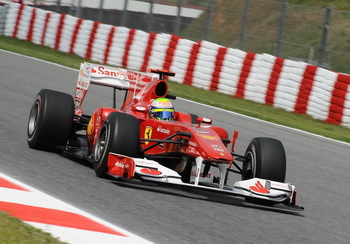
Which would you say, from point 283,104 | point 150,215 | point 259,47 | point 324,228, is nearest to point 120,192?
point 150,215

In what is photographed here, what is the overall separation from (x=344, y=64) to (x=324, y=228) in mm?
11277

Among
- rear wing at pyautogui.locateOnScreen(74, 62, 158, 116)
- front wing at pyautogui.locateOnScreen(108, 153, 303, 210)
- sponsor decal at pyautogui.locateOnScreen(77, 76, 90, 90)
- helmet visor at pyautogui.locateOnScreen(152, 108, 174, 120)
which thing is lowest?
front wing at pyautogui.locateOnScreen(108, 153, 303, 210)

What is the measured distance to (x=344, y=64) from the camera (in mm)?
17750

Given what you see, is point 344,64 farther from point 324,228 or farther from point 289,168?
point 324,228

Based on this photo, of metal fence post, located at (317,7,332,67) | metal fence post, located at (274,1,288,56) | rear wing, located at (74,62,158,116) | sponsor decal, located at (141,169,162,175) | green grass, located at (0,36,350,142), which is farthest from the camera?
metal fence post, located at (274,1,288,56)

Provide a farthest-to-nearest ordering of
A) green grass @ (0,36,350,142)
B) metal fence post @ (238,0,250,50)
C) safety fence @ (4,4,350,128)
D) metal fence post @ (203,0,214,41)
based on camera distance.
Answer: metal fence post @ (203,0,214,41) < metal fence post @ (238,0,250,50) < safety fence @ (4,4,350,128) < green grass @ (0,36,350,142)

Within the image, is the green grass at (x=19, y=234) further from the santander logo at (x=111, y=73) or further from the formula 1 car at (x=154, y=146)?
the santander logo at (x=111, y=73)

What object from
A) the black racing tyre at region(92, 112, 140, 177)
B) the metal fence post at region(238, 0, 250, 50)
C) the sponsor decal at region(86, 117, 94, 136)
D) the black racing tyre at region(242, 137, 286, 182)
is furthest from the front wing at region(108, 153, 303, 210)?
the metal fence post at region(238, 0, 250, 50)

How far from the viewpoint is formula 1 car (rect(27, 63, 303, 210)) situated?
725 cm

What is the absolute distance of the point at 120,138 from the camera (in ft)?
24.0

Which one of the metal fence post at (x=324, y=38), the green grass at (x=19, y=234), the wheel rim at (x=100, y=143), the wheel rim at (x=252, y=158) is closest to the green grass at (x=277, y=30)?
the metal fence post at (x=324, y=38)

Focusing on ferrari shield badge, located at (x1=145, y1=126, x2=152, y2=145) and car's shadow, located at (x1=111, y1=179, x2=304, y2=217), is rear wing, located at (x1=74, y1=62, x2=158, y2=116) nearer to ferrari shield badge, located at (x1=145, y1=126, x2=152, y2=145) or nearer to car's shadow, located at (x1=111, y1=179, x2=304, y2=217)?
ferrari shield badge, located at (x1=145, y1=126, x2=152, y2=145)

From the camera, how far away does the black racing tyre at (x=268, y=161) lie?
25.2 ft

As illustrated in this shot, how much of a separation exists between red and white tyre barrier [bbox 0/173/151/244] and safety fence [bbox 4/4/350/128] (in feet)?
35.1
